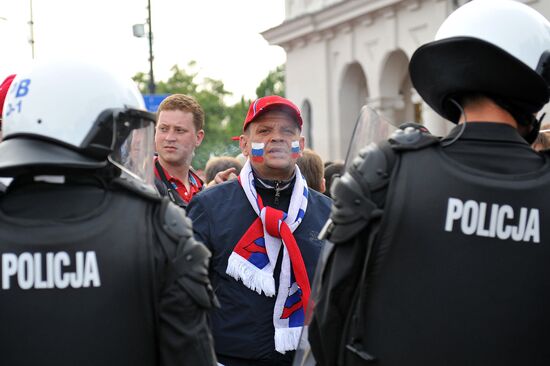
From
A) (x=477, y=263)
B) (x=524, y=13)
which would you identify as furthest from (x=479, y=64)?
(x=477, y=263)

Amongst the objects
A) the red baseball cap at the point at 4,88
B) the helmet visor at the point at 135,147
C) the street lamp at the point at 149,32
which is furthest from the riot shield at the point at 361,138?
the street lamp at the point at 149,32

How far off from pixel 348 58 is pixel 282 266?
2794cm

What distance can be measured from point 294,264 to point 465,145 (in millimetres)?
1669

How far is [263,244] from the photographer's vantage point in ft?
16.4

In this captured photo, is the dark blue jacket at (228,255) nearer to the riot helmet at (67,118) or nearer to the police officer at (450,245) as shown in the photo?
the police officer at (450,245)

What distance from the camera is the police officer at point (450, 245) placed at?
3295 mm

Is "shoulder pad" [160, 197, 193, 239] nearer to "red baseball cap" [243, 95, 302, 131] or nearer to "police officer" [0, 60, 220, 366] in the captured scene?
"police officer" [0, 60, 220, 366]

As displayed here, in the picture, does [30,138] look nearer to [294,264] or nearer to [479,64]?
[479,64]

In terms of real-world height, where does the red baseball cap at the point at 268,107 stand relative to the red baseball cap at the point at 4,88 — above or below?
below

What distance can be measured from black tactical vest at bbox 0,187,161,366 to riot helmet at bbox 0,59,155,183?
183 mm

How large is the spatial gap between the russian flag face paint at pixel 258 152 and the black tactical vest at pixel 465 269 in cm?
197

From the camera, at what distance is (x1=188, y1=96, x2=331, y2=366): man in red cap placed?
4.84 metres

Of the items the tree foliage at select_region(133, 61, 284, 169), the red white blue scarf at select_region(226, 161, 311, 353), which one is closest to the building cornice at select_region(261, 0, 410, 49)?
the tree foliage at select_region(133, 61, 284, 169)

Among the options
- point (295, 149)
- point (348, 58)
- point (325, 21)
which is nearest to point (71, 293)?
point (295, 149)
